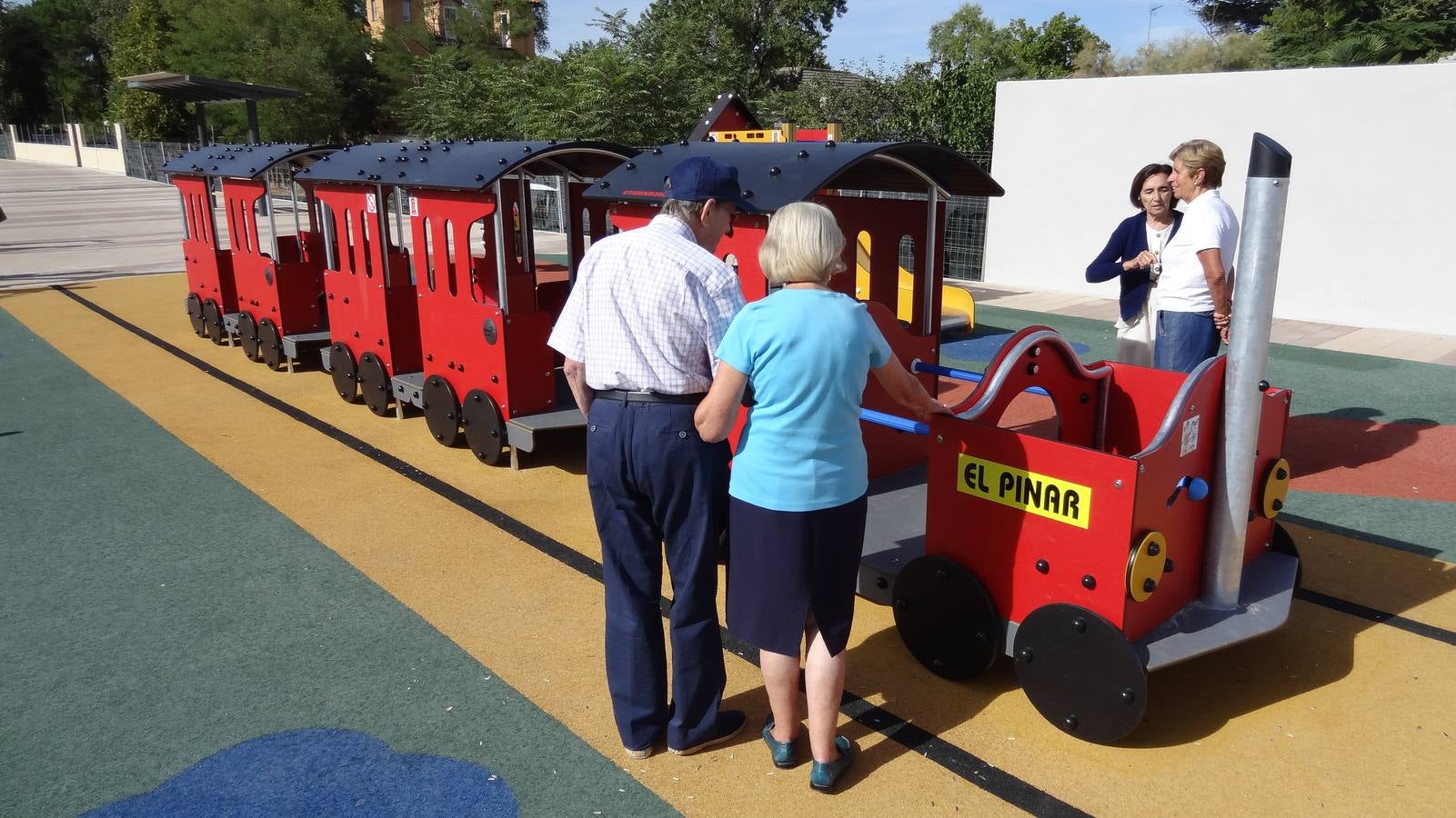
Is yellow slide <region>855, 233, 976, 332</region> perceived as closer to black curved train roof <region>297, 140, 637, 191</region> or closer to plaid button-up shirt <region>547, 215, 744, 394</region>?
black curved train roof <region>297, 140, 637, 191</region>

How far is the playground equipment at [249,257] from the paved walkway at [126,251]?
23.9 feet

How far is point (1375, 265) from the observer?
37.8 ft

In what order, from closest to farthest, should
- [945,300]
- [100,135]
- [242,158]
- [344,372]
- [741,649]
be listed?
[741,649] → [344,372] → [242,158] → [945,300] → [100,135]

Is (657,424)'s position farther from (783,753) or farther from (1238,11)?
(1238,11)

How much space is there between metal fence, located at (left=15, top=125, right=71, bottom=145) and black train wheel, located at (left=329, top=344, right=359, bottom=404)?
214 feet

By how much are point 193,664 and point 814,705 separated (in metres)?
2.71

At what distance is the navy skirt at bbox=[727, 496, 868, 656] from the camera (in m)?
3.00

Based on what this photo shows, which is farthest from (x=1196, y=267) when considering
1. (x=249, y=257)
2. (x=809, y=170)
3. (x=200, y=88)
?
(x=200, y=88)

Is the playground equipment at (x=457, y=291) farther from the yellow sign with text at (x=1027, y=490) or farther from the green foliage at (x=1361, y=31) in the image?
the green foliage at (x=1361, y=31)

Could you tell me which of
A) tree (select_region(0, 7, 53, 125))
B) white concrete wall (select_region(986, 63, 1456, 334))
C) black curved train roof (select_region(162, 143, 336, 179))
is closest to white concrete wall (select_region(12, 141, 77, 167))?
tree (select_region(0, 7, 53, 125))

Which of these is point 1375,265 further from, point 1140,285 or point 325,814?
point 325,814

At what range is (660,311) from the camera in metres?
3.11

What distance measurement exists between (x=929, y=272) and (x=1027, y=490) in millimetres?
2515

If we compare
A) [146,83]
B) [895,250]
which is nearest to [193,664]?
[895,250]
